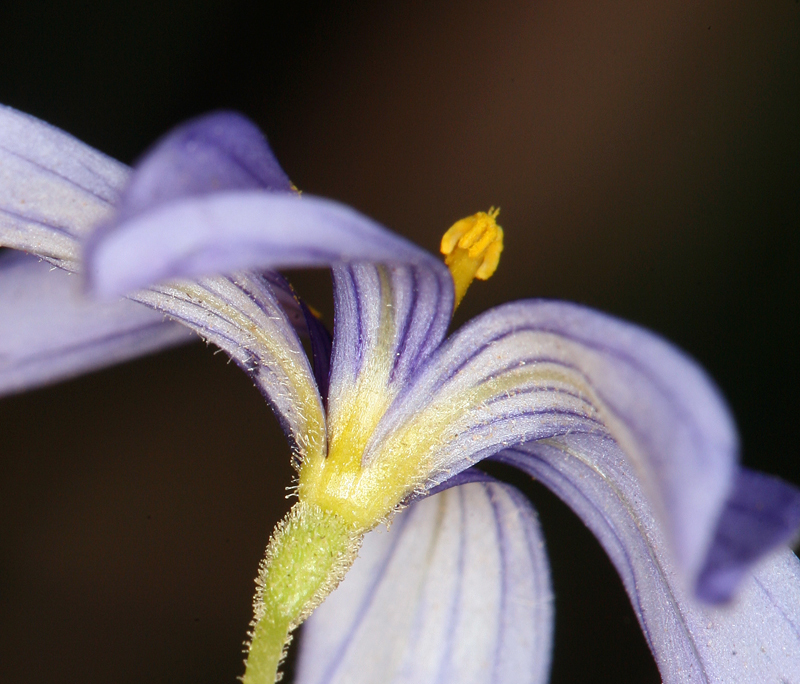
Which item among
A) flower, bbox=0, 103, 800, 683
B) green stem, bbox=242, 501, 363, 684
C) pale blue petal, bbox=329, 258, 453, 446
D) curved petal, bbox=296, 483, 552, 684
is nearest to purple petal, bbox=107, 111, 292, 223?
flower, bbox=0, 103, 800, 683

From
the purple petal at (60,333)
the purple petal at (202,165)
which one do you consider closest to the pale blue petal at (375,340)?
the purple petal at (202,165)

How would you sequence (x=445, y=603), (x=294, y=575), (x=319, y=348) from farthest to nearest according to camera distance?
(x=445, y=603), (x=319, y=348), (x=294, y=575)

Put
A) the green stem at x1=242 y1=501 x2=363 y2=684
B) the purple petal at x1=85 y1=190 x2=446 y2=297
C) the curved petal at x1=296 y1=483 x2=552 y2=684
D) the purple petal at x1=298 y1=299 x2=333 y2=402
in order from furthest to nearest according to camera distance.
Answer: the curved petal at x1=296 y1=483 x2=552 y2=684, the purple petal at x1=298 y1=299 x2=333 y2=402, the green stem at x1=242 y1=501 x2=363 y2=684, the purple petal at x1=85 y1=190 x2=446 y2=297

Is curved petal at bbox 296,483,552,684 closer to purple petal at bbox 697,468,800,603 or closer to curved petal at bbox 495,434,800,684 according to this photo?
curved petal at bbox 495,434,800,684

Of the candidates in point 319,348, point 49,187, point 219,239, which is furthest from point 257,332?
point 219,239

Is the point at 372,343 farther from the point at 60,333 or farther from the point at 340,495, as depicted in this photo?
the point at 60,333

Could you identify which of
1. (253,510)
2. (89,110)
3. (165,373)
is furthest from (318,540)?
(89,110)

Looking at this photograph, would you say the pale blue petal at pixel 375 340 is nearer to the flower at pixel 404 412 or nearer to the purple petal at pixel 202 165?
the flower at pixel 404 412
